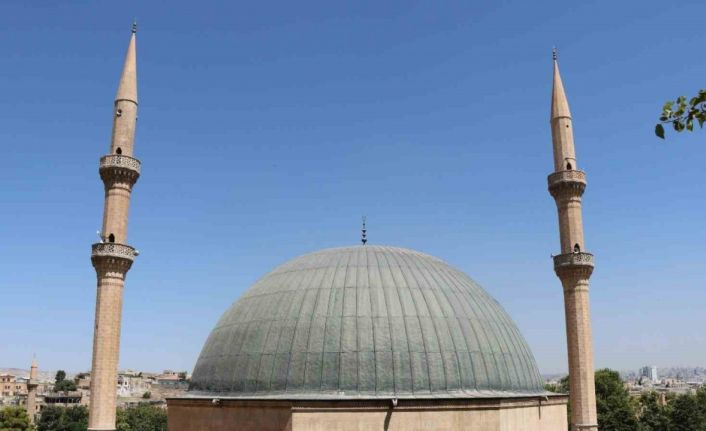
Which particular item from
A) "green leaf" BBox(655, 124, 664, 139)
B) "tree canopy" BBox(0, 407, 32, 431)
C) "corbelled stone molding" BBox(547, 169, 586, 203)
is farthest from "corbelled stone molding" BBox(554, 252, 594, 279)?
"tree canopy" BBox(0, 407, 32, 431)

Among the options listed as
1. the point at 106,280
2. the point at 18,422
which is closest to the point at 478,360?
the point at 106,280

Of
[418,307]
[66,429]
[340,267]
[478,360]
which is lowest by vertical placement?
[66,429]

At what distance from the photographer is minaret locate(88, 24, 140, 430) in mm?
20594

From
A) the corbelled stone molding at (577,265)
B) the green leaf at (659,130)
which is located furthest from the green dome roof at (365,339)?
the green leaf at (659,130)

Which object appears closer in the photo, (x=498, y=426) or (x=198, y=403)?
(x=498, y=426)

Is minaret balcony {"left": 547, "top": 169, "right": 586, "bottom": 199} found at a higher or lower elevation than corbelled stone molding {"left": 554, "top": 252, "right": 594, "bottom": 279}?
higher

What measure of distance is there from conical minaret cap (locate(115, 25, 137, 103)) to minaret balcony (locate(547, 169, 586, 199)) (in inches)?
638

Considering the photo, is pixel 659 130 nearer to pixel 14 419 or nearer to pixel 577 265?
pixel 577 265

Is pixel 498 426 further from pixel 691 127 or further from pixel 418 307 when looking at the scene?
pixel 691 127

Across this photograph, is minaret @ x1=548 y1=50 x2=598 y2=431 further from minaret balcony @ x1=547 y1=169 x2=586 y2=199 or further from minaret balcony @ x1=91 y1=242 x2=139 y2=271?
minaret balcony @ x1=91 y1=242 x2=139 y2=271

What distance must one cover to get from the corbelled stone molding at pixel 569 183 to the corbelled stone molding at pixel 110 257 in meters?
16.0

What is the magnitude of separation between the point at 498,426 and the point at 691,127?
12.9 m

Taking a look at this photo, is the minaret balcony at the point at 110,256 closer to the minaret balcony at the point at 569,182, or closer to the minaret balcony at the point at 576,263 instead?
the minaret balcony at the point at 576,263

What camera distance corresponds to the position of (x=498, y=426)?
16.6 m
